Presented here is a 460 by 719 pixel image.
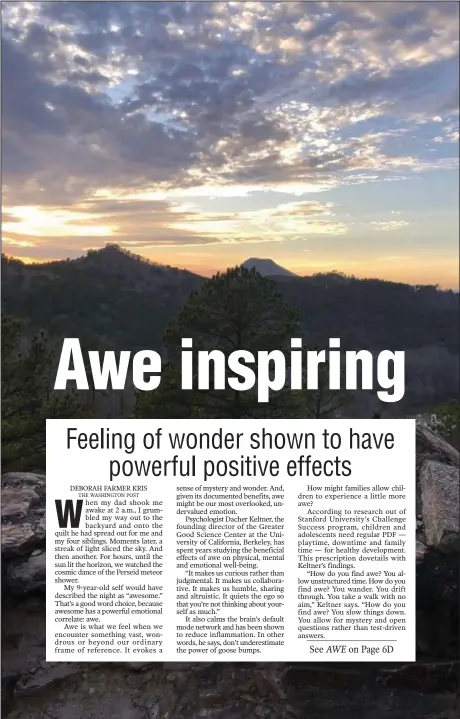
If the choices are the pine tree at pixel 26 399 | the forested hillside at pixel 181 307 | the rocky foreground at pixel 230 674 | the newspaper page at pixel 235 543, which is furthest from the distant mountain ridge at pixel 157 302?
the rocky foreground at pixel 230 674

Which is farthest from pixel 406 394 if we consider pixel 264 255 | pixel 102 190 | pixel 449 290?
pixel 102 190

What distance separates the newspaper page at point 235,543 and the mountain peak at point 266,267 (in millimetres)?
1269

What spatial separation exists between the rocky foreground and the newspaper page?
0.11 m

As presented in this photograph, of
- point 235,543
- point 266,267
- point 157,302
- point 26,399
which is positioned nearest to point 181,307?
point 157,302

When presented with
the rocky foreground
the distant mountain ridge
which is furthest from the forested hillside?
the rocky foreground

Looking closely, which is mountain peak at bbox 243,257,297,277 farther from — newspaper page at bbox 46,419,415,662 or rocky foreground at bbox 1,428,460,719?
rocky foreground at bbox 1,428,460,719

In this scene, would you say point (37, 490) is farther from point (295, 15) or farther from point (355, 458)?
point (295, 15)

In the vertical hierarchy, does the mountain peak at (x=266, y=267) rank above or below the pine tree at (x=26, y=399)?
above

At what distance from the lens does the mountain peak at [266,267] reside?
149 inches

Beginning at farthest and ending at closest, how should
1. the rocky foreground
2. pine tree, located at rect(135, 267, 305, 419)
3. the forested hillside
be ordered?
the forested hillside → pine tree, located at rect(135, 267, 305, 419) → the rocky foreground

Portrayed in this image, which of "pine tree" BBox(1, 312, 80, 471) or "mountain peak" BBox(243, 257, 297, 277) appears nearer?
"pine tree" BBox(1, 312, 80, 471)

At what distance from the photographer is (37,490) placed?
365cm

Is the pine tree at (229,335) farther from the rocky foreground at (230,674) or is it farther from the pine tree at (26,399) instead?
the rocky foreground at (230,674)

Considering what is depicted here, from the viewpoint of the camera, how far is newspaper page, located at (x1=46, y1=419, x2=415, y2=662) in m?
3.56
